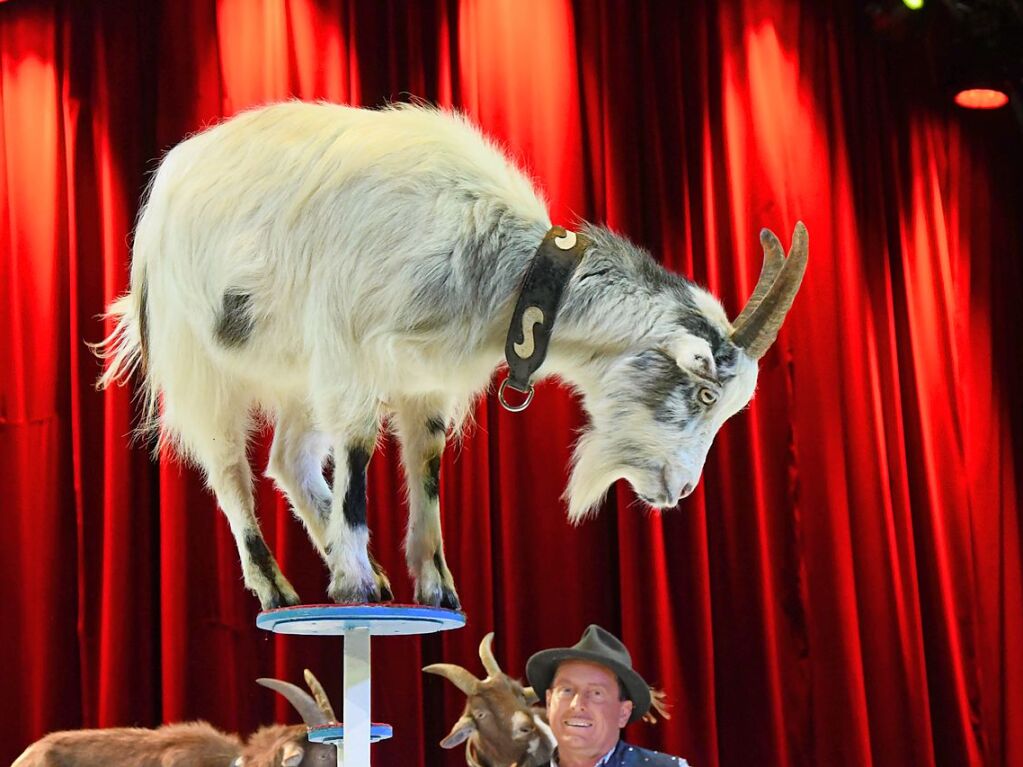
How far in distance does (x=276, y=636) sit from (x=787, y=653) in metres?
1.66

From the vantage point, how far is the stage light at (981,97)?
5.00m

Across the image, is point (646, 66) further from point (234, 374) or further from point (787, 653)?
point (234, 374)

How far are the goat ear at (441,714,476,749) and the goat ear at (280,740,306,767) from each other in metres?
0.37

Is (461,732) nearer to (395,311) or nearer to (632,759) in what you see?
(632,759)

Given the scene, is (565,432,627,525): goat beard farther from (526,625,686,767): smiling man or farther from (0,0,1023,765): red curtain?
(0,0,1023,765): red curtain

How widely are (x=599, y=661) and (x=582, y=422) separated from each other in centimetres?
159

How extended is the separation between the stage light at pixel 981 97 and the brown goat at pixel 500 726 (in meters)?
2.89

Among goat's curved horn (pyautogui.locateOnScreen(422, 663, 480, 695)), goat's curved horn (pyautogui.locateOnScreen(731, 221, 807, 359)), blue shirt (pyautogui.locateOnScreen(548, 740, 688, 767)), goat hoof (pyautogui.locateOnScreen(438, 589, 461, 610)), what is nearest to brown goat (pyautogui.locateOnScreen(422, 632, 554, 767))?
goat's curved horn (pyautogui.locateOnScreen(422, 663, 480, 695))

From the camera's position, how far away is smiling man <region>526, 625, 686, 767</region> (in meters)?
2.84

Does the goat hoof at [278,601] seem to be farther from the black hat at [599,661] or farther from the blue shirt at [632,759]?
the blue shirt at [632,759]

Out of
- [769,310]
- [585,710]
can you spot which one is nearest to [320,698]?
[585,710]

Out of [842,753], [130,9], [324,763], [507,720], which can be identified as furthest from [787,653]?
[130,9]

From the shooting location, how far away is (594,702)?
2.87 meters

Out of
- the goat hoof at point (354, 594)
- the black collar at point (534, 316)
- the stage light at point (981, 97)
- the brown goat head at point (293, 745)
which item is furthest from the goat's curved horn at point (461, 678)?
the stage light at point (981, 97)
